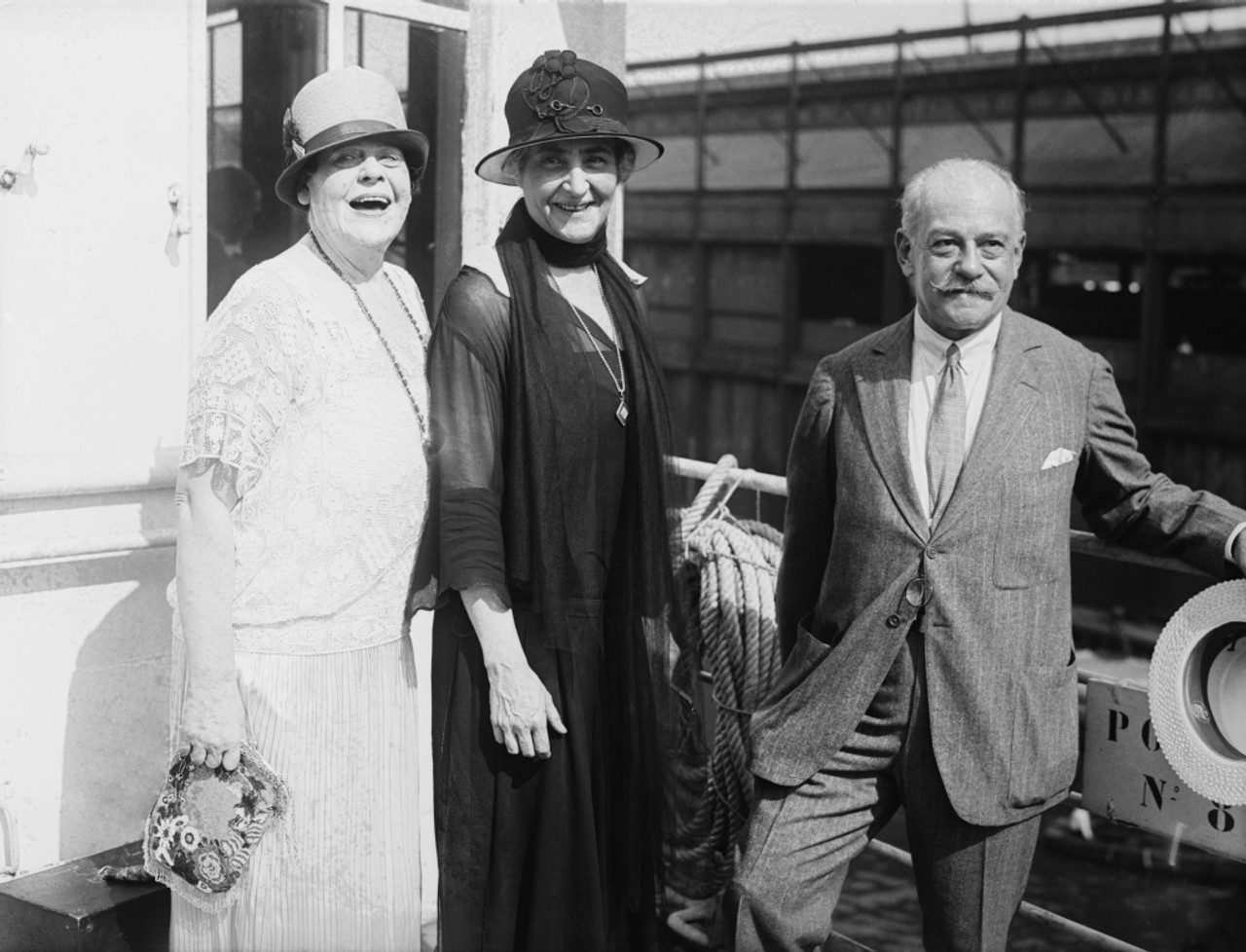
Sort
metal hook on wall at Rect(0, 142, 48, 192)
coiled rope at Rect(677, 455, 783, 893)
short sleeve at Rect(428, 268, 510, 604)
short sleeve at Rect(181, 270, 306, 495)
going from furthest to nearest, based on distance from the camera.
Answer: coiled rope at Rect(677, 455, 783, 893) → metal hook on wall at Rect(0, 142, 48, 192) → short sleeve at Rect(428, 268, 510, 604) → short sleeve at Rect(181, 270, 306, 495)

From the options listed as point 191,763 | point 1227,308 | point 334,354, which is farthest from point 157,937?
point 1227,308

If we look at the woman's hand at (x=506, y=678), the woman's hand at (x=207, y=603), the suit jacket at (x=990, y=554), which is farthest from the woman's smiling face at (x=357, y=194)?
the suit jacket at (x=990, y=554)

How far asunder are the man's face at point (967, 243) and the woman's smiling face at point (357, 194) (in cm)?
92

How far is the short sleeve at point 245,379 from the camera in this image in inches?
85.0

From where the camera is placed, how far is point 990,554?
91.0 inches

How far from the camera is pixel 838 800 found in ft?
7.93

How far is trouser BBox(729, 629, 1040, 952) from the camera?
2352 millimetres

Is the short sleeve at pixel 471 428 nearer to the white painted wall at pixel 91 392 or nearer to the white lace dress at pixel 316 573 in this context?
the white lace dress at pixel 316 573

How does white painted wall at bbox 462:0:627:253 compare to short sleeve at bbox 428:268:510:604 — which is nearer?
short sleeve at bbox 428:268:510:604

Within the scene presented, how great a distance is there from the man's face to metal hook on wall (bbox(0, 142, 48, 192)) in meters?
1.69

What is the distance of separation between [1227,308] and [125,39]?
1631 cm

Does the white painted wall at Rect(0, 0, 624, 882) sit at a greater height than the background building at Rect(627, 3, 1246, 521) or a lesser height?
lesser

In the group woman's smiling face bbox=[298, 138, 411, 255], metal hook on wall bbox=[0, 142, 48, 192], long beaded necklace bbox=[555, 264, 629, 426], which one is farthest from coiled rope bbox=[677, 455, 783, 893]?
metal hook on wall bbox=[0, 142, 48, 192]

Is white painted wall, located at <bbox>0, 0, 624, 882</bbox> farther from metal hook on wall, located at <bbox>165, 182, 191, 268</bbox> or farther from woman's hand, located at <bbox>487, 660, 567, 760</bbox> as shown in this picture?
woman's hand, located at <bbox>487, 660, 567, 760</bbox>
